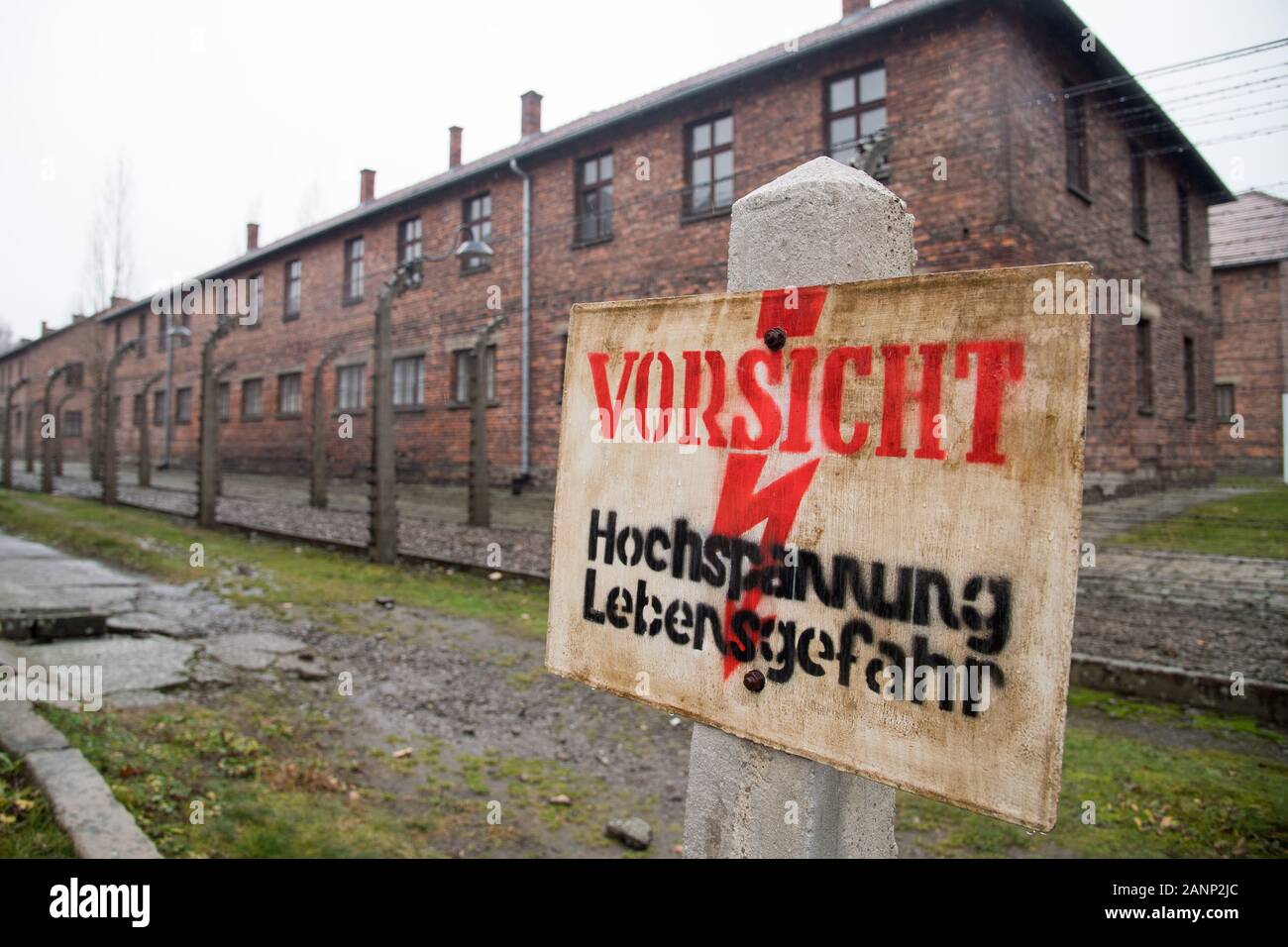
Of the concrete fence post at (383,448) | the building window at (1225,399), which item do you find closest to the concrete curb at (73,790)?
the concrete fence post at (383,448)

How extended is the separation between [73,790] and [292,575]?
6260mm

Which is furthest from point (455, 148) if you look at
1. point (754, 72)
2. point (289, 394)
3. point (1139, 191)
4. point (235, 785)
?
point (235, 785)

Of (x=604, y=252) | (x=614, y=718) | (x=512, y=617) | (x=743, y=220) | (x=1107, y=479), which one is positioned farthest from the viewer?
(x=604, y=252)

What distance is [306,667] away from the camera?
17.0ft

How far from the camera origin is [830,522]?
3.60 feet

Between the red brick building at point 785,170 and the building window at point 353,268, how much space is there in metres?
0.08

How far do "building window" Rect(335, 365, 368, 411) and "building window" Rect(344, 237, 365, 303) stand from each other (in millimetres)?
1941

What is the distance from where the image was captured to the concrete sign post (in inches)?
37.5

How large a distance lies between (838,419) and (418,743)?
145 inches

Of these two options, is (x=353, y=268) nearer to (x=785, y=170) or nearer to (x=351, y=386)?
(x=351, y=386)

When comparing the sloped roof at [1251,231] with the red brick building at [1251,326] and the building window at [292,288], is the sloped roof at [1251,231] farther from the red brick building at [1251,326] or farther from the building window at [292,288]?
the building window at [292,288]

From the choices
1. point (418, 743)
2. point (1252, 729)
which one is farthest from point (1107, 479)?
point (418, 743)

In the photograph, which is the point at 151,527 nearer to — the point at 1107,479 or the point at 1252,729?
the point at 1252,729

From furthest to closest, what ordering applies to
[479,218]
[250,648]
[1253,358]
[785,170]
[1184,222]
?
[1253,358]
[479,218]
[1184,222]
[785,170]
[250,648]
